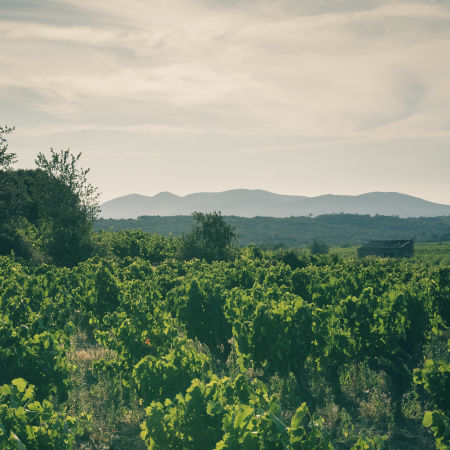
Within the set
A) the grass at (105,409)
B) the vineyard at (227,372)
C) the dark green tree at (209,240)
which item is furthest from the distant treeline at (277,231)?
the grass at (105,409)

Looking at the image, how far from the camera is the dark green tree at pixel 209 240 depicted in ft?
131

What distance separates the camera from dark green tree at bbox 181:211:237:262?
39781mm

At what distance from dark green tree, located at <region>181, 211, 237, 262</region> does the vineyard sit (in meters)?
21.3

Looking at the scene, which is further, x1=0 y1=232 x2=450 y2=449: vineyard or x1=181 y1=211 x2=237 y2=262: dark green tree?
x1=181 y1=211 x2=237 y2=262: dark green tree

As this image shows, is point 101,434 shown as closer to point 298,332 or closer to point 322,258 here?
point 298,332

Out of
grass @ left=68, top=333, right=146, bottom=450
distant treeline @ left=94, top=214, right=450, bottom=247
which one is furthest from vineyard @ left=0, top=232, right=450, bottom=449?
distant treeline @ left=94, top=214, right=450, bottom=247

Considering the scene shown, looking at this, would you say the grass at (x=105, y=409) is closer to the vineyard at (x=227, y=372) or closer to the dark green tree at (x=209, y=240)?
the vineyard at (x=227, y=372)

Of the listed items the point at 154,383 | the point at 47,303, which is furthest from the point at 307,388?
the point at 47,303

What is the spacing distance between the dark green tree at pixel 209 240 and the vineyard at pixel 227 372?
21.3m

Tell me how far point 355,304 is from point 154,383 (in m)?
7.05

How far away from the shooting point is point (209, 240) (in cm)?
4022

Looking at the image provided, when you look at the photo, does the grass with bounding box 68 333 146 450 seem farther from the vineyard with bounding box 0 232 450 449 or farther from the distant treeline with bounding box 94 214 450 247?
the distant treeline with bounding box 94 214 450 247

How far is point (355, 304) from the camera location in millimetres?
12820

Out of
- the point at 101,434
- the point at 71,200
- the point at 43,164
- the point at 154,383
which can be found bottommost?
the point at 101,434
